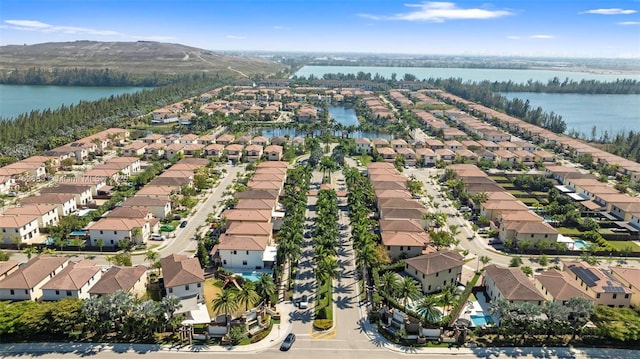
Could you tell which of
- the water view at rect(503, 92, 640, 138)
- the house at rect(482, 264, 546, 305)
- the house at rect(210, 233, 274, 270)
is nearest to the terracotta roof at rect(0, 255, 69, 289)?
the house at rect(210, 233, 274, 270)

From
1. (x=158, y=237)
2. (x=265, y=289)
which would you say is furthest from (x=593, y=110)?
(x=265, y=289)

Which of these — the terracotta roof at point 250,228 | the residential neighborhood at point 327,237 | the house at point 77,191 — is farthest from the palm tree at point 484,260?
the house at point 77,191

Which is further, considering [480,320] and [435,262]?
[435,262]

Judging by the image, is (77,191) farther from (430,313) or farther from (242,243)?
(430,313)

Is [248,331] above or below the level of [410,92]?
below

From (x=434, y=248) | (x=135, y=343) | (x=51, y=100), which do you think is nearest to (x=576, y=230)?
(x=434, y=248)

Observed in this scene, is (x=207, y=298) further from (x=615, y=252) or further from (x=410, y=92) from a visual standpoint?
(x=410, y=92)

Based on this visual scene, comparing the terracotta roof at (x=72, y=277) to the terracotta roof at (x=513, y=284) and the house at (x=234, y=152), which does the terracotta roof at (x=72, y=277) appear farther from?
the house at (x=234, y=152)
